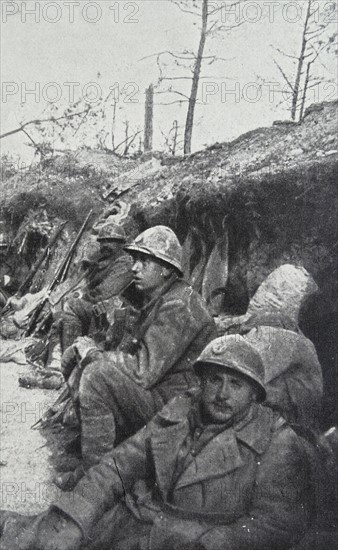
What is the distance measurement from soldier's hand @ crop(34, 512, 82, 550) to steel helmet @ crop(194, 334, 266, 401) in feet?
3.57

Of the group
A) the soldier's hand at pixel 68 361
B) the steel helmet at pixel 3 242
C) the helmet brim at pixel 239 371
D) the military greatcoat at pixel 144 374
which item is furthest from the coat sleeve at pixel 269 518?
the steel helmet at pixel 3 242

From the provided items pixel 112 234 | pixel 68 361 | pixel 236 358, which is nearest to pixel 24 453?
pixel 68 361

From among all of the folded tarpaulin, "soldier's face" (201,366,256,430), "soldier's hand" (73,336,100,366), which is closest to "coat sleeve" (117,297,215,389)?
"soldier's hand" (73,336,100,366)

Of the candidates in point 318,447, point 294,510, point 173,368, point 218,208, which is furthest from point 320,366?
point 218,208

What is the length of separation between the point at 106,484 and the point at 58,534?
0.36 m

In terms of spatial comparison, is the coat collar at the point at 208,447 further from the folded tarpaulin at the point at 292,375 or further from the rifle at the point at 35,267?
the rifle at the point at 35,267

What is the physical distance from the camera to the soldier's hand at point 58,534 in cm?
274

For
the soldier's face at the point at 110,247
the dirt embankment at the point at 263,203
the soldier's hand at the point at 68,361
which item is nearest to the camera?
the soldier's hand at the point at 68,361

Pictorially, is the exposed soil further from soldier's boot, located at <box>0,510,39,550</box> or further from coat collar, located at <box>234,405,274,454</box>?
coat collar, located at <box>234,405,274,454</box>

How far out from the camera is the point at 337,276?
461cm

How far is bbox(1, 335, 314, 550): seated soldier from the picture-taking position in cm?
276

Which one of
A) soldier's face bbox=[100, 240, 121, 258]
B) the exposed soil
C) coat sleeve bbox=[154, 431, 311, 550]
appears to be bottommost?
the exposed soil

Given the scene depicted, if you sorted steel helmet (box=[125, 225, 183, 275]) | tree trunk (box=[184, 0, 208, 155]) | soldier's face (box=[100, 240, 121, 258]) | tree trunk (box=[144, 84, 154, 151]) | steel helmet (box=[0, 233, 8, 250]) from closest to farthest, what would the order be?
steel helmet (box=[125, 225, 183, 275])
soldier's face (box=[100, 240, 121, 258])
steel helmet (box=[0, 233, 8, 250])
tree trunk (box=[184, 0, 208, 155])
tree trunk (box=[144, 84, 154, 151])

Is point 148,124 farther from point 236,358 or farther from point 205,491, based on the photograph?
point 205,491
